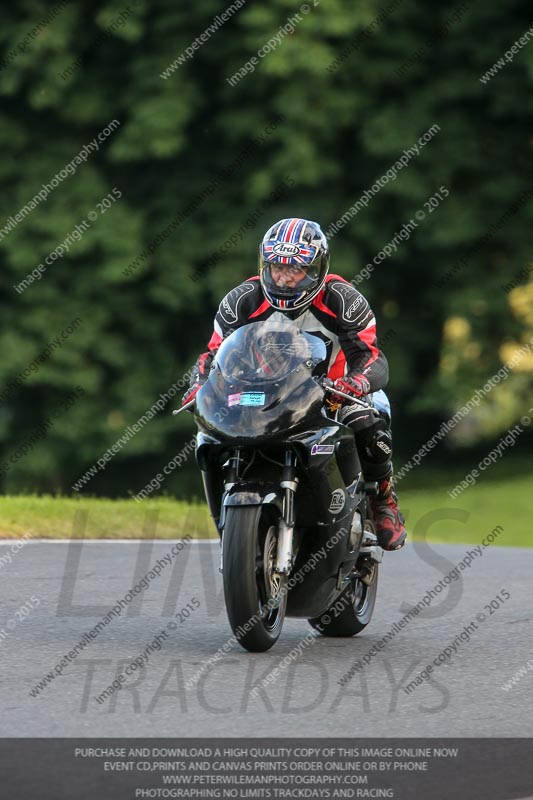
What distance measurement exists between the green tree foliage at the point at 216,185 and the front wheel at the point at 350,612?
1491 cm

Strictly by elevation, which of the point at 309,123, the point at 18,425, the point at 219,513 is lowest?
the point at 18,425

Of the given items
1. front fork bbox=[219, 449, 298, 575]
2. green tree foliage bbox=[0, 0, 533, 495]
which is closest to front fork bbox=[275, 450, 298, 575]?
front fork bbox=[219, 449, 298, 575]

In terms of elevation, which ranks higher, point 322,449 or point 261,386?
point 261,386

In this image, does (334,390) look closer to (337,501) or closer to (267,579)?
(337,501)

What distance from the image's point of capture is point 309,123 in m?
22.2

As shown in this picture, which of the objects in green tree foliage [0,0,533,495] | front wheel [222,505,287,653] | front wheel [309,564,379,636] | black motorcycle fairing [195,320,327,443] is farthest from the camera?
green tree foliage [0,0,533,495]

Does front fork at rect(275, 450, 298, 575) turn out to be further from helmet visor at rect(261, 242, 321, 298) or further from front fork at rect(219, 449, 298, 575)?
helmet visor at rect(261, 242, 321, 298)

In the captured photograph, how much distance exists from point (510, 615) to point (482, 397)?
15.3 m

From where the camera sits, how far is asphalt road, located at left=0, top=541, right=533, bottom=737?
557 cm

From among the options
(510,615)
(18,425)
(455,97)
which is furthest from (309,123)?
(510,615)
